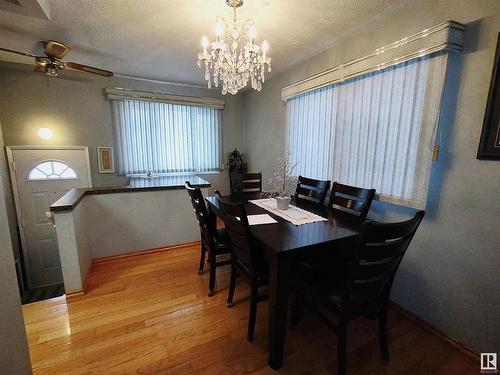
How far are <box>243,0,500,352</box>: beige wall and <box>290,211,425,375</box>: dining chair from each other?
1.92 feet

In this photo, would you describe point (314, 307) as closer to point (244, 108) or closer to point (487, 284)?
point (487, 284)

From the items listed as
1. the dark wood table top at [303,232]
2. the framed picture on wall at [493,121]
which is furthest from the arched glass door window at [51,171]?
the framed picture on wall at [493,121]

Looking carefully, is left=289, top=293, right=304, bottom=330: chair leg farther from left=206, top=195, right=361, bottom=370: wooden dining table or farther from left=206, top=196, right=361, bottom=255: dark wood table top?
left=206, top=196, right=361, bottom=255: dark wood table top

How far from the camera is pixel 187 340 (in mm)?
1574

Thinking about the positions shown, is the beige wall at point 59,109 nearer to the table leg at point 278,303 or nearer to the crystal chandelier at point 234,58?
the crystal chandelier at point 234,58

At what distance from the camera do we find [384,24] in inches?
75.3

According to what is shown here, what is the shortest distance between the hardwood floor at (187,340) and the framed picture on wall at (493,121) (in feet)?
4.37

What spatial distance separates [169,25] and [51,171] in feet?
9.69

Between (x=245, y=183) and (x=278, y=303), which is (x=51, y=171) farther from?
(x=278, y=303)

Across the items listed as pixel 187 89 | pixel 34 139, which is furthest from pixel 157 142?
pixel 34 139

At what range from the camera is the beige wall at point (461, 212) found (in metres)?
1.39

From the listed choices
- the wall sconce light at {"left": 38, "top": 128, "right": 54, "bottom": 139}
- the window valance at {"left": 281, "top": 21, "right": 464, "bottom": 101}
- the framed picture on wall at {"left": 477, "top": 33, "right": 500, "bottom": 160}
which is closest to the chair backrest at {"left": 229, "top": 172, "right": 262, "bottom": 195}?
the window valance at {"left": 281, "top": 21, "right": 464, "bottom": 101}

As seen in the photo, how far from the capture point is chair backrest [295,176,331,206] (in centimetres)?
227

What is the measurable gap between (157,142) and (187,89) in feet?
3.57
